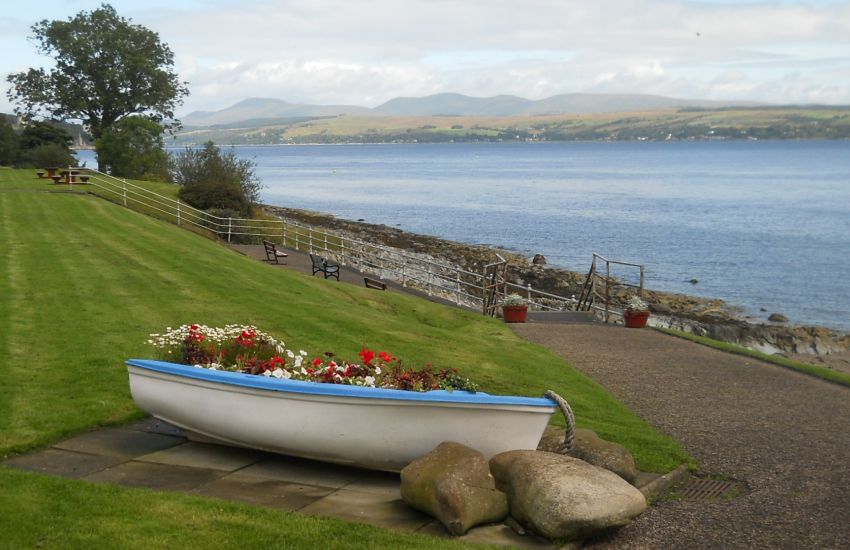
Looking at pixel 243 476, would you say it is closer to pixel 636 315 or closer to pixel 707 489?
pixel 707 489

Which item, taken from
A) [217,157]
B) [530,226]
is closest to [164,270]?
[217,157]

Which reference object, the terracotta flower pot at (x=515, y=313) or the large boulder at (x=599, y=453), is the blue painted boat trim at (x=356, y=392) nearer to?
the large boulder at (x=599, y=453)

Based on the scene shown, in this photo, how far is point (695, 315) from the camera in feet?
125

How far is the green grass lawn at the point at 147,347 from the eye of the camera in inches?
284

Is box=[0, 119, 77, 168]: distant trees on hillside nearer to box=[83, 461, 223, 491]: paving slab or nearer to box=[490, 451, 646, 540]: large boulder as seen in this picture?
box=[83, 461, 223, 491]: paving slab

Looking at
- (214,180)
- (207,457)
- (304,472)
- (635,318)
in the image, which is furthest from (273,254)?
(304,472)

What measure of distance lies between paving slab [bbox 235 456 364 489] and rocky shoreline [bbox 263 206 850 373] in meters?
24.0

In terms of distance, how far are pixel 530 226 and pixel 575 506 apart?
71119 millimetres

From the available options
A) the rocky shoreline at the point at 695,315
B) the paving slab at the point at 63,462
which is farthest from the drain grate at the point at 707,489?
the rocky shoreline at the point at 695,315

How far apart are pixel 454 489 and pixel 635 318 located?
1568 centimetres

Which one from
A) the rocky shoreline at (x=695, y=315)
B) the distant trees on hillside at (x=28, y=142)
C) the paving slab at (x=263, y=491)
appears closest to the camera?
the paving slab at (x=263, y=491)

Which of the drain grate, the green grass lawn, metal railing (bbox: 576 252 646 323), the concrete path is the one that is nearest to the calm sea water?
metal railing (bbox: 576 252 646 323)

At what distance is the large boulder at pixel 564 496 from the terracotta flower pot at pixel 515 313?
14582 mm

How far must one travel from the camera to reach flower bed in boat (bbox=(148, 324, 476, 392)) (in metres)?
9.10
